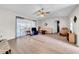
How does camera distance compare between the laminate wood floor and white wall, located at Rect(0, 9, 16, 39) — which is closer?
white wall, located at Rect(0, 9, 16, 39)

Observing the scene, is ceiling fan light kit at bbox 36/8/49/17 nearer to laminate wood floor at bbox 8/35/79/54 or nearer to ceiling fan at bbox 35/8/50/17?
ceiling fan at bbox 35/8/50/17

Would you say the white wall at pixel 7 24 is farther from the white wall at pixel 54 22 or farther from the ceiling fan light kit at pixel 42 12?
the white wall at pixel 54 22

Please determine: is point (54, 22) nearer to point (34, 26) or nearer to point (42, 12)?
point (42, 12)

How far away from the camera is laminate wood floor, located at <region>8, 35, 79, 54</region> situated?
2.57 meters

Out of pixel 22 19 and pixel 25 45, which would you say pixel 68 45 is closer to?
pixel 25 45

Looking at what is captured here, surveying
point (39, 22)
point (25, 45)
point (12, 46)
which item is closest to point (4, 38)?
point (12, 46)

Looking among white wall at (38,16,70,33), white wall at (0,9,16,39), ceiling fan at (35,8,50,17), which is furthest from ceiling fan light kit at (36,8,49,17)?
white wall at (0,9,16,39)

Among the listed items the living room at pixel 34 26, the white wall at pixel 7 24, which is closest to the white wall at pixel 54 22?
the living room at pixel 34 26

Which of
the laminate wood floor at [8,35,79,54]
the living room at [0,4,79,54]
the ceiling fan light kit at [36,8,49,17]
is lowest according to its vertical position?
the laminate wood floor at [8,35,79,54]

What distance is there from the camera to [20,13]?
8.05 ft

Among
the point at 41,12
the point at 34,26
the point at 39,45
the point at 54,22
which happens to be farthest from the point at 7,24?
the point at 54,22

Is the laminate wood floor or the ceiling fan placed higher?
the ceiling fan

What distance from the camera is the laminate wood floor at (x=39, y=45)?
8.43 feet
